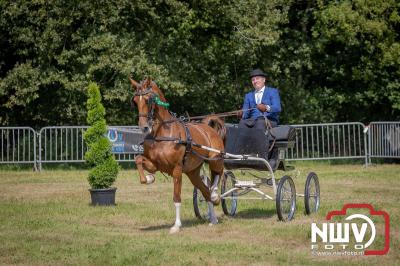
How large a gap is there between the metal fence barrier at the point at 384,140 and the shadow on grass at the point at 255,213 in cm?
1095

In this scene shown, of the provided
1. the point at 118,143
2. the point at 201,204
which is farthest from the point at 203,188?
the point at 118,143

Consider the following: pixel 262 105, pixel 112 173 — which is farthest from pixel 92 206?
pixel 262 105

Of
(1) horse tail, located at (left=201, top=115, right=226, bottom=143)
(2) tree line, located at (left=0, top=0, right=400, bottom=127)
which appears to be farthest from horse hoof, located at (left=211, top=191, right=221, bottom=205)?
(2) tree line, located at (left=0, top=0, right=400, bottom=127)

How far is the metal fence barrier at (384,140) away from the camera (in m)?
25.2

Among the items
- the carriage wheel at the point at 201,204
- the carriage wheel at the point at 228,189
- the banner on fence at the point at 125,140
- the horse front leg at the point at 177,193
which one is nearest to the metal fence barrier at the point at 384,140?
the banner on fence at the point at 125,140

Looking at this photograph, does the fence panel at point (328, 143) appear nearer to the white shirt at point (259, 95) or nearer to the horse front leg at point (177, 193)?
the white shirt at point (259, 95)

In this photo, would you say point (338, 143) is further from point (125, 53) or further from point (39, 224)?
point (39, 224)

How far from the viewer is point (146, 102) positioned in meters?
11.9

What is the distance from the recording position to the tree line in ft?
84.6

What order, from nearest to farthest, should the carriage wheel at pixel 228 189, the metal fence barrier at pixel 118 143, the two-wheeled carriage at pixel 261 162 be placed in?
the two-wheeled carriage at pixel 261 162
the carriage wheel at pixel 228 189
the metal fence barrier at pixel 118 143

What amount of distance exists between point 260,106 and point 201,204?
216 cm

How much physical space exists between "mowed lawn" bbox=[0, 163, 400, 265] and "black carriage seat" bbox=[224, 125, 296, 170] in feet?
3.38

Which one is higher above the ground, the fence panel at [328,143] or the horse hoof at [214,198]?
the fence panel at [328,143]

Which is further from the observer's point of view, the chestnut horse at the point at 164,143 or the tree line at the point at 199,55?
the tree line at the point at 199,55
